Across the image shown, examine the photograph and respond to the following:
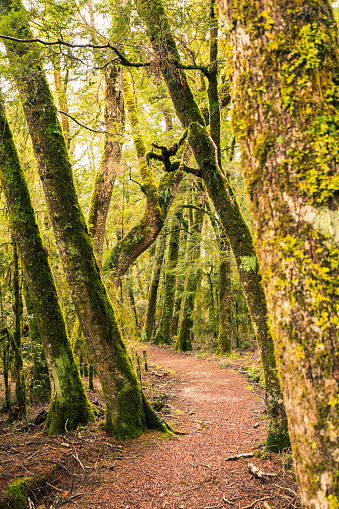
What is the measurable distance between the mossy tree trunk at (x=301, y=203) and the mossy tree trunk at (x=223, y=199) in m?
2.85

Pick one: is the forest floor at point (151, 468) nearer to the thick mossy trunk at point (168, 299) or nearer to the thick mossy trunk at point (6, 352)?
the thick mossy trunk at point (6, 352)

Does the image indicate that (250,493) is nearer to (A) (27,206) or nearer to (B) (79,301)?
(B) (79,301)

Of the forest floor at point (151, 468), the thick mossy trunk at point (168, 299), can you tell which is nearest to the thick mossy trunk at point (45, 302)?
the forest floor at point (151, 468)

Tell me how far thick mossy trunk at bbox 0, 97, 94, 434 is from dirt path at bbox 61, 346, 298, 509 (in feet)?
3.65

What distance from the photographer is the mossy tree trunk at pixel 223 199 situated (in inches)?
163

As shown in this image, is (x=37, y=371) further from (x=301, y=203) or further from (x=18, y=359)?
(x=301, y=203)

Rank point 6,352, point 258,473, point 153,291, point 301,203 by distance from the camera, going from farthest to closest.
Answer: point 153,291
point 6,352
point 258,473
point 301,203

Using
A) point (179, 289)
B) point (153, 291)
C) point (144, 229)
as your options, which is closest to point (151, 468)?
point (144, 229)

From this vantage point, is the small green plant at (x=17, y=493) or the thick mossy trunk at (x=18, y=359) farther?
the thick mossy trunk at (x=18, y=359)

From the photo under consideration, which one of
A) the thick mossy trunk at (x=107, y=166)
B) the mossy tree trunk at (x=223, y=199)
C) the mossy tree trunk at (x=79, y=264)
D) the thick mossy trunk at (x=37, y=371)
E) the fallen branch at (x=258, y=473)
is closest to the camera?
the fallen branch at (x=258, y=473)

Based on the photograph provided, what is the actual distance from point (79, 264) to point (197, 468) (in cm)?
321

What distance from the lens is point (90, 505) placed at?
3418 mm

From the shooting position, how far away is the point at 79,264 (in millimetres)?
5051

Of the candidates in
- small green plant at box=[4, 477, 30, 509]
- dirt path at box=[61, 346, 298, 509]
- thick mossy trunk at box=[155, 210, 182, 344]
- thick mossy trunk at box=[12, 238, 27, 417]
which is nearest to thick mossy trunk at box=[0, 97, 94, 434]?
thick mossy trunk at box=[12, 238, 27, 417]
